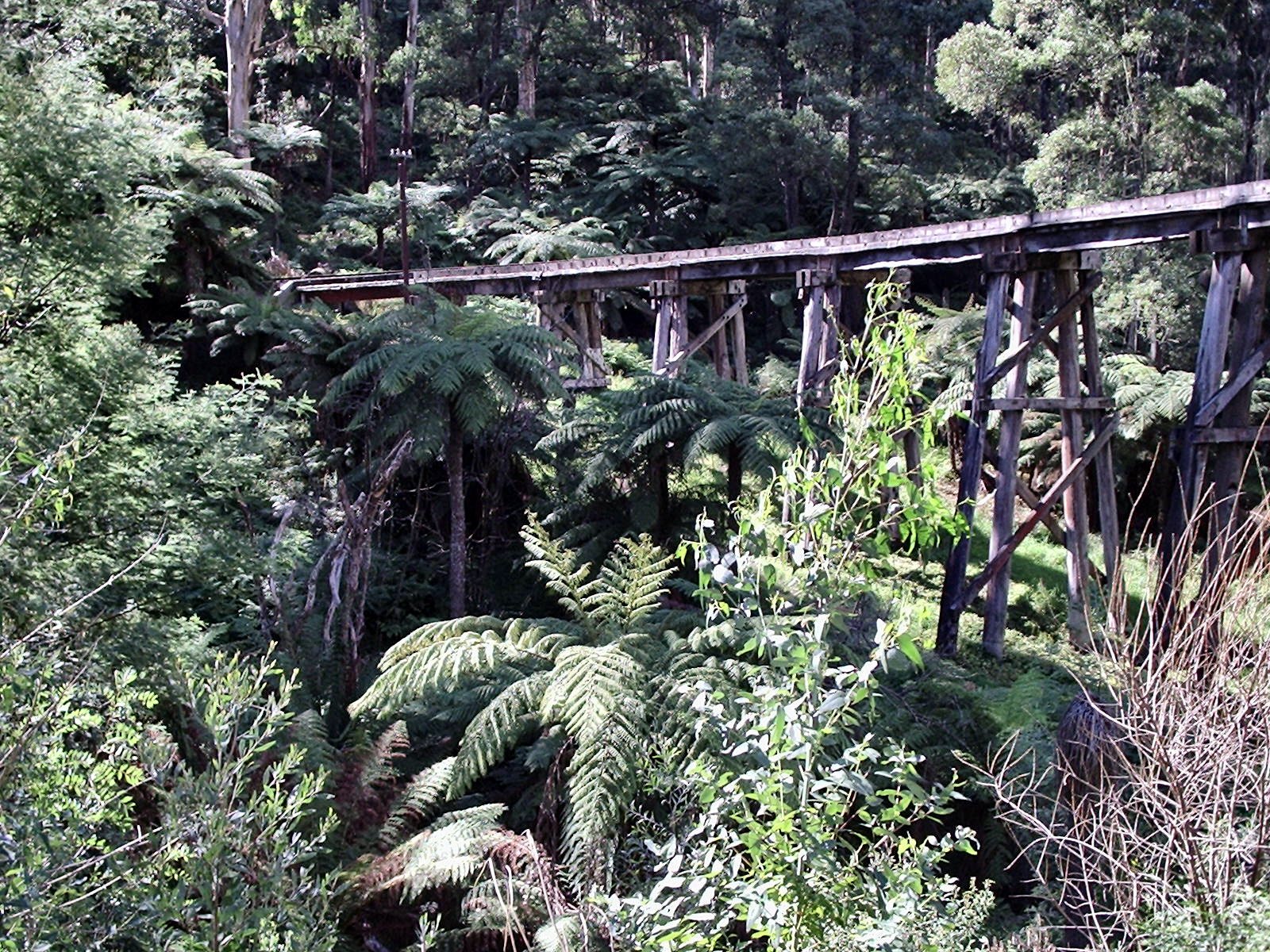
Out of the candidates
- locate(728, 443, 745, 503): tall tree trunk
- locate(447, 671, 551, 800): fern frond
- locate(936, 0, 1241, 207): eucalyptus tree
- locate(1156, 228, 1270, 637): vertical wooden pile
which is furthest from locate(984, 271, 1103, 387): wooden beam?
locate(936, 0, 1241, 207): eucalyptus tree

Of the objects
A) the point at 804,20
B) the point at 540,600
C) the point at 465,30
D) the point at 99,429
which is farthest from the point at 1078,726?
the point at 465,30

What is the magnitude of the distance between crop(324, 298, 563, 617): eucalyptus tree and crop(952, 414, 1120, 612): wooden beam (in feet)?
10.8

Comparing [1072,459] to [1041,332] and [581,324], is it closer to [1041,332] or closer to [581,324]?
[1041,332]

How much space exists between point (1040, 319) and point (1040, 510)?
182cm

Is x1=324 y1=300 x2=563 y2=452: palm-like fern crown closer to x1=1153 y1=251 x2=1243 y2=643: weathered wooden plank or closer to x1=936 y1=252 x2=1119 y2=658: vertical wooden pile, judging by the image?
x1=936 y1=252 x2=1119 y2=658: vertical wooden pile

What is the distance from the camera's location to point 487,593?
7.93 m

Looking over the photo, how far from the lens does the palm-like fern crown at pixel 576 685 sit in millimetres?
4312

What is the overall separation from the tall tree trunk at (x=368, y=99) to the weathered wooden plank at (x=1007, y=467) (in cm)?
1590

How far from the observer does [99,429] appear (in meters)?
5.05

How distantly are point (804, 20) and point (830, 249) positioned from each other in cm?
1283

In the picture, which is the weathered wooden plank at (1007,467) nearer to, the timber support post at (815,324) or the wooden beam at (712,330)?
the timber support post at (815,324)

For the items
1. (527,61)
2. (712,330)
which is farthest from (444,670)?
(527,61)

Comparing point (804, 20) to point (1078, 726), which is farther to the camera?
point (804, 20)

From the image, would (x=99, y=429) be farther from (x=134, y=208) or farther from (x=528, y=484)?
(x=528, y=484)
